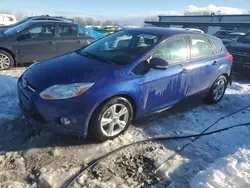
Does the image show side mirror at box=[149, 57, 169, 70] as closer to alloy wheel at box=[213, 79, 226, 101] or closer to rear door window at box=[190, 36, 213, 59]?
rear door window at box=[190, 36, 213, 59]

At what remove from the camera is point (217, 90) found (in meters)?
5.54

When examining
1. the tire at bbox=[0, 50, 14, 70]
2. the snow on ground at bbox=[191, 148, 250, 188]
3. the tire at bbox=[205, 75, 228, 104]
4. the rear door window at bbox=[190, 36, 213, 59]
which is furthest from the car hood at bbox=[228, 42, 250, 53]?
the tire at bbox=[0, 50, 14, 70]

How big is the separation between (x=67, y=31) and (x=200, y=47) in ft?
15.6

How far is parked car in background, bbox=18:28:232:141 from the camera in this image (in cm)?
319

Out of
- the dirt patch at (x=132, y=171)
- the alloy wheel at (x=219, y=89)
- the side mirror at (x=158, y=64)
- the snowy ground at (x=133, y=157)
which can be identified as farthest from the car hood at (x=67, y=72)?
the alloy wheel at (x=219, y=89)

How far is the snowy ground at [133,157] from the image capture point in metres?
2.86

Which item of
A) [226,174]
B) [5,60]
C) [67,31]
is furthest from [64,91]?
[67,31]

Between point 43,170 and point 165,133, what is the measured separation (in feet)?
6.55

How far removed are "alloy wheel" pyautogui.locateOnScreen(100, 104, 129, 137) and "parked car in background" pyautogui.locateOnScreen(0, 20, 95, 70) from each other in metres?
4.82

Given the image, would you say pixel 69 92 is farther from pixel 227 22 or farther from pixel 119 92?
pixel 227 22

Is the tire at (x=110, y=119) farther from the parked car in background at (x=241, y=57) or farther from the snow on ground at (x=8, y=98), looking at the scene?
the parked car in background at (x=241, y=57)

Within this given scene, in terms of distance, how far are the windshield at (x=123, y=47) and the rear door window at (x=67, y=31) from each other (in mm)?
3518

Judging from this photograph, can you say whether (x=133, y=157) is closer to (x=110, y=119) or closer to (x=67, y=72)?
(x=110, y=119)

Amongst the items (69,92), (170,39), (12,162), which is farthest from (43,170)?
(170,39)
